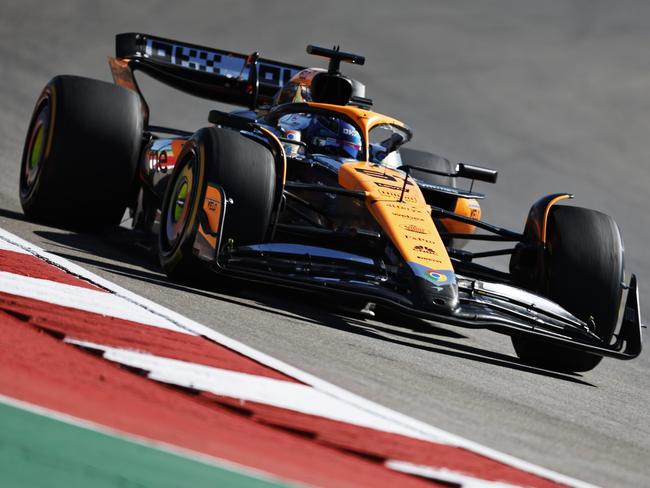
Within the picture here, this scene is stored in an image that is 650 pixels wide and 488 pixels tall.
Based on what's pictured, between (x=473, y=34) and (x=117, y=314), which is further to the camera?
(x=473, y=34)

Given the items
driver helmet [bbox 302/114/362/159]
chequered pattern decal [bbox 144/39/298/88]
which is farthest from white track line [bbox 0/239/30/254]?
chequered pattern decal [bbox 144/39/298/88]

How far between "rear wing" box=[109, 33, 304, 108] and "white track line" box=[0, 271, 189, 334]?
5.09m

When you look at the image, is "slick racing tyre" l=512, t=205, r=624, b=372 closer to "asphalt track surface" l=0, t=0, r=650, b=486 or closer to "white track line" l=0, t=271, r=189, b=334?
Answer: "asphalt track surface" l=0, t=0, r=650, b=486

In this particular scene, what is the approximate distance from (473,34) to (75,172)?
12.2 meters

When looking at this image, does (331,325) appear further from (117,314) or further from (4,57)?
(4,57)

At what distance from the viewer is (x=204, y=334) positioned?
4172 millimetres

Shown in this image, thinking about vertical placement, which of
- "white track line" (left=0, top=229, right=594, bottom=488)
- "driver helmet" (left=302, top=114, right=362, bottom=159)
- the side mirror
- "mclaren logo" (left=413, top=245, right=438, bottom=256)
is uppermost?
"driver helmet" (left=302, top=114, right=362, bottom=159)

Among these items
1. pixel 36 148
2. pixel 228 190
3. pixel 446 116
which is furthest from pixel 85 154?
pixel 446 116

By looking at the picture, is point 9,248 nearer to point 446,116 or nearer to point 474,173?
point 474,173

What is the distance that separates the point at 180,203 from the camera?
669 centimetres

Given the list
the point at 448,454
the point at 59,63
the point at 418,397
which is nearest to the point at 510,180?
the point at 59,63

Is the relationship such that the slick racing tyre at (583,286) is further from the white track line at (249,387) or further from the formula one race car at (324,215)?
the white track line at (249,387)

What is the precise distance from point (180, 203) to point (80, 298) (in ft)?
7.44

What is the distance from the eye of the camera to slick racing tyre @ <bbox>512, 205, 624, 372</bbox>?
638 cm
